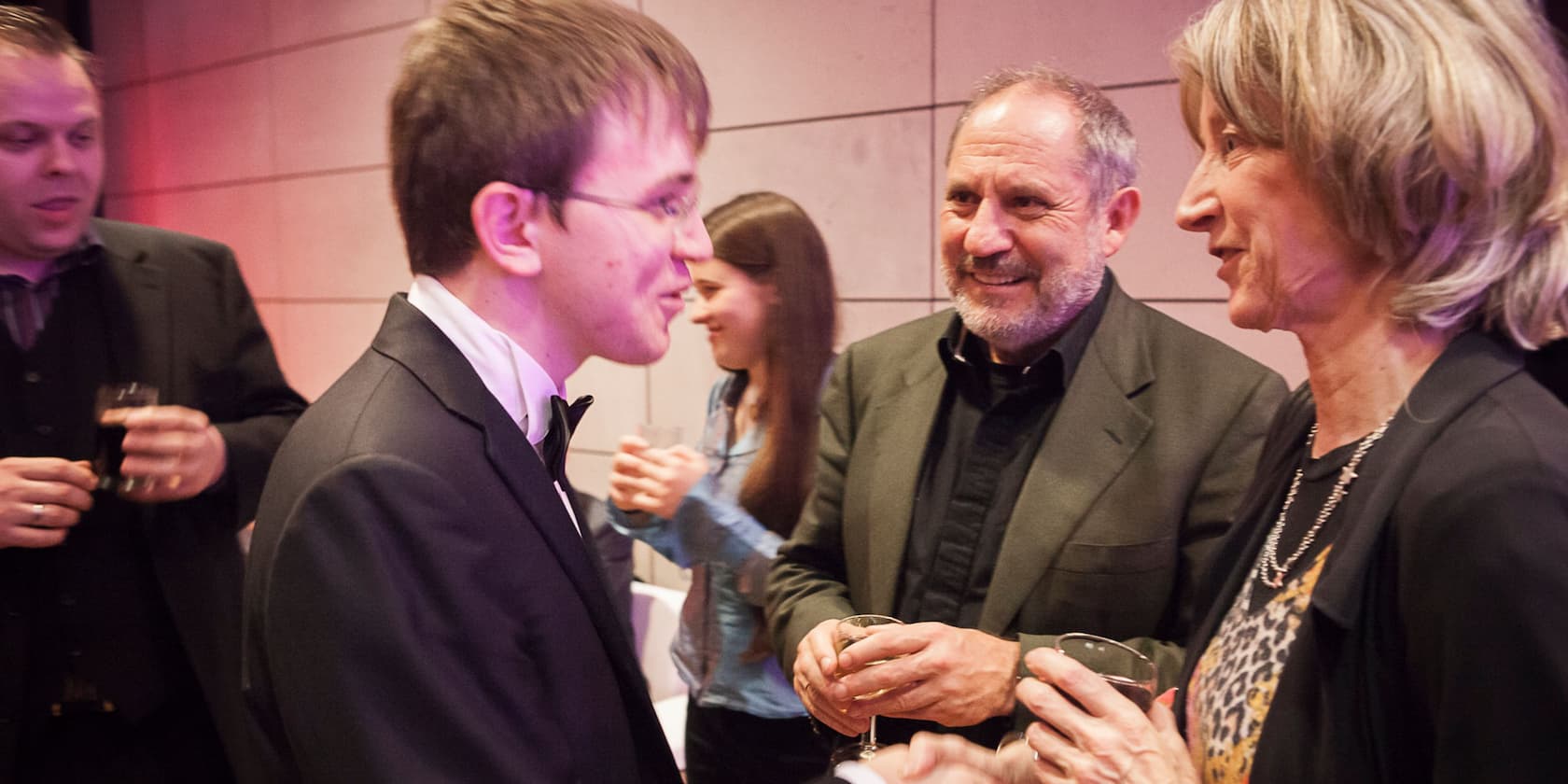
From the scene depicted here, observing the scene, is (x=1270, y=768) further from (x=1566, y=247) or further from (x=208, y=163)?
(x=208, y=163)

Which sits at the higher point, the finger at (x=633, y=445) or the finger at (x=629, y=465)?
the finger at (x=633, y=445)

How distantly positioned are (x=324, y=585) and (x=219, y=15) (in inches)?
242

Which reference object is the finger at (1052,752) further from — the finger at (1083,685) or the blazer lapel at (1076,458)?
the blazer lapel at (1076,458)

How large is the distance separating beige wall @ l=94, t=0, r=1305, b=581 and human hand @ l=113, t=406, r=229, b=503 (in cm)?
206

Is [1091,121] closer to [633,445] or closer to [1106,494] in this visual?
[1106,494]

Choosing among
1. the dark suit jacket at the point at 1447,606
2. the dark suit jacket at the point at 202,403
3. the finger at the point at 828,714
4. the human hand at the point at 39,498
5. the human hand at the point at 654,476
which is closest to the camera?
the dark suit jacket at the point at 1447,606

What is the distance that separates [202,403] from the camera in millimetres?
2209

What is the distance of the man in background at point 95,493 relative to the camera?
192cm

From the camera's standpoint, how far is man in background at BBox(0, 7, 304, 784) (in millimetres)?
1924

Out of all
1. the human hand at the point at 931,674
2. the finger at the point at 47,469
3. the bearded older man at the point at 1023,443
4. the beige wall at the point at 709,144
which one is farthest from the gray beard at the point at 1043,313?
the finger at the point at 47,469

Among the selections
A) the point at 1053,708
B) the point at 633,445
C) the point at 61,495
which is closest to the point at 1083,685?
the point at 1053,708

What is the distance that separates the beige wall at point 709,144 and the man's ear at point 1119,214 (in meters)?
0.89

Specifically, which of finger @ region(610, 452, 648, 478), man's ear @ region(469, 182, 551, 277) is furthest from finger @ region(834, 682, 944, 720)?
finger @ region(610, 452, 648, 478)

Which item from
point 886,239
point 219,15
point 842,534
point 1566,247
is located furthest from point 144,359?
point 219,15
